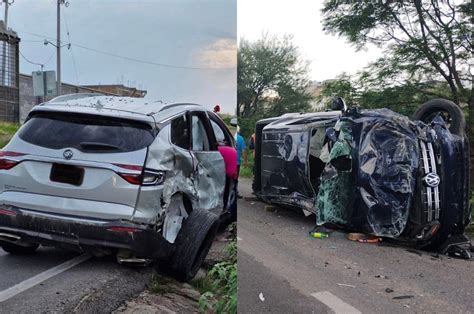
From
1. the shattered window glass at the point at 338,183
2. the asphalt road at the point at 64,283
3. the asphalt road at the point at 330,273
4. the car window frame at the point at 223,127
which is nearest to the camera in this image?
the shattered window glass at the point at 338,183

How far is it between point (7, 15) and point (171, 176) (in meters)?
0.72

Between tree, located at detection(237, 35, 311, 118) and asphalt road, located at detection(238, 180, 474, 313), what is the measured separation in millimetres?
216

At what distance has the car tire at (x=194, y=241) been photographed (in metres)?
1.31

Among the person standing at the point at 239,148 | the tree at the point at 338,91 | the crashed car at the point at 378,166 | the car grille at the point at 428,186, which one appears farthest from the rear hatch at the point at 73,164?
the car grille at the point at 428,186

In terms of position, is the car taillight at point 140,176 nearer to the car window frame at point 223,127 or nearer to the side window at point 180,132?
the side window at point 180,132

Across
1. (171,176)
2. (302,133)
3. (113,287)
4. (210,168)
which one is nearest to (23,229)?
(113,287)

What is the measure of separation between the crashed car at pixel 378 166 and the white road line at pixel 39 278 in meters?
0.70

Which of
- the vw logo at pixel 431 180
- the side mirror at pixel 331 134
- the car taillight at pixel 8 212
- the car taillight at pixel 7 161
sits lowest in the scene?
the car taillight at pixel 8 212

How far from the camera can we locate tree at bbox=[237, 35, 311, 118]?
955 millimetres

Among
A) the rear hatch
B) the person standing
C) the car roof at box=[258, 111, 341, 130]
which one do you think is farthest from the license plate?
the car roof at box=[258, 111, 341, 130]

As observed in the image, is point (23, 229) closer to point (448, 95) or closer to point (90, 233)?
point (90, 233)

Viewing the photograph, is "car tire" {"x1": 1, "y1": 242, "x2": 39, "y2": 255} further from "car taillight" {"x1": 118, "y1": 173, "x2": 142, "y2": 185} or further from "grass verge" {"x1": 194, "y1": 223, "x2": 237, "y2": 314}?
"grass verge" {"x1": 194, "y1": 223, "x2": 237, "y2": 314}

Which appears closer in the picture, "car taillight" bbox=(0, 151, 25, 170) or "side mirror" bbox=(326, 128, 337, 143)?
"side mirror" bbox=(326, 128, 337, 143)

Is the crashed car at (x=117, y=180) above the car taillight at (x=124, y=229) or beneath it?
above
